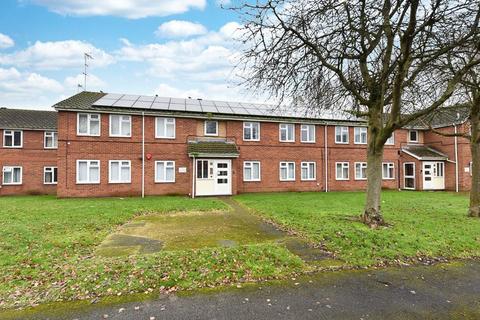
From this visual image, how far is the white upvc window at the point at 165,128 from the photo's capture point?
57.8 feet

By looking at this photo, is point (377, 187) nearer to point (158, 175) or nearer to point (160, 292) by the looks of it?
point (160, 292)

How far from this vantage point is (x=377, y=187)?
8547 millimetres

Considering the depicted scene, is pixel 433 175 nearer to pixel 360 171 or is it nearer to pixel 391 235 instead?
pixel 360 171

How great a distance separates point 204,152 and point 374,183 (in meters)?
10.8

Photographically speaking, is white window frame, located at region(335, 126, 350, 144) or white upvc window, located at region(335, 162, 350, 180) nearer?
white upvc window, located at region(335, 162, 350, 180)

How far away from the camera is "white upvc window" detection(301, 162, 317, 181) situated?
20547mm

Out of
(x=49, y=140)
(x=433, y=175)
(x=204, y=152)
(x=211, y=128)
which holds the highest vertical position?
(x=211, y=128)

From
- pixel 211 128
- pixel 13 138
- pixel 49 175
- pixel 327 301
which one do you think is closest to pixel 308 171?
pixel 211 128

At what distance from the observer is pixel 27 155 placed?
68.3 feet

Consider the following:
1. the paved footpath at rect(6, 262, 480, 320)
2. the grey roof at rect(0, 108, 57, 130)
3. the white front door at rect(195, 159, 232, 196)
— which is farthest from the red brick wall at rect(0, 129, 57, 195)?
the paved footpath at rect(6, 262, 480, 320)

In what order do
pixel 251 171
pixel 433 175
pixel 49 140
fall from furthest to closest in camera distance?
pixel 433 175 → pixel 49 140 → pixel 251 171

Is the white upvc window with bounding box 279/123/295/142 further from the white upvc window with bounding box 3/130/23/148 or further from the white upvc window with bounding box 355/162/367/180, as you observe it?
the white upvc window with bounding box 3/130/23/148

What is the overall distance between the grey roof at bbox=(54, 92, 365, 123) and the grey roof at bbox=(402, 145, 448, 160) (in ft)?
22.8

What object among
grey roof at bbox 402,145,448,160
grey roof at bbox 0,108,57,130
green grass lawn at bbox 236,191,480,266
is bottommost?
green grass lawn at bbox 236,191,480,266
